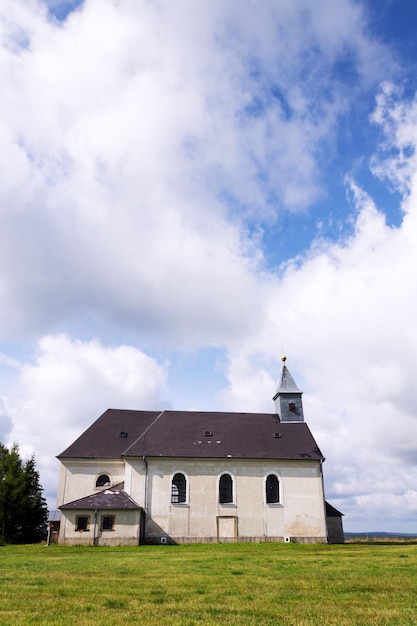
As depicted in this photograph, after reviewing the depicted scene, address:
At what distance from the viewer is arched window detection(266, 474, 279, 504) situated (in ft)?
139

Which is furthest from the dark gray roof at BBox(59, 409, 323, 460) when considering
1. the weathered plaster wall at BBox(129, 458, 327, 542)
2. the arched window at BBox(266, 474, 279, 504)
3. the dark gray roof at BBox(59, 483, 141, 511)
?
the dark gray roof at BBox(59, 483, 141, 511)

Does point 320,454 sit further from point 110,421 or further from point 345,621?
point 345,621

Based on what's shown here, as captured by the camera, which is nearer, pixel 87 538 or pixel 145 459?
pixel 87 538

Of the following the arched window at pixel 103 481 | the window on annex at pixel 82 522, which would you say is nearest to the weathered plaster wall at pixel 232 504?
the arched window at pixel 103 481

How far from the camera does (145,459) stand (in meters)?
41.6

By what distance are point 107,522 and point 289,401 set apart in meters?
21.3

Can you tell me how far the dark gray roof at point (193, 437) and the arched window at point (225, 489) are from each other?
196 cm

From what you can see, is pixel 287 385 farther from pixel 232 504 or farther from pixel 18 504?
pixel 18 504

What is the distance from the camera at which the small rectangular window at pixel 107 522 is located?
37250 millimetres

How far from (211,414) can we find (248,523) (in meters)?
11.1

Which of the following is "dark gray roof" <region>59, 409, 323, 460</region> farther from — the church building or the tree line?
the tree line

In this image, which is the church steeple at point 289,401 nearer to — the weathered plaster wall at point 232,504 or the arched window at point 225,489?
the weathered plaster wall at point 232,504

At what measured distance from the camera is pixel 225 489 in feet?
138

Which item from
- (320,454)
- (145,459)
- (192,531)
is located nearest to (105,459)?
(145,459)
